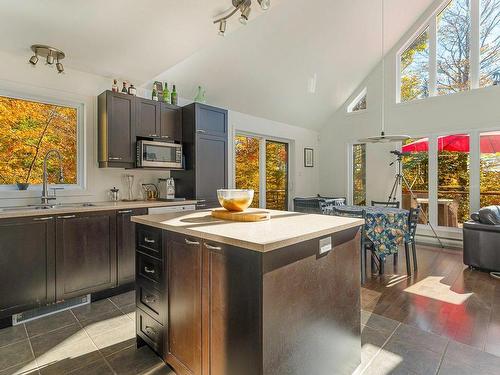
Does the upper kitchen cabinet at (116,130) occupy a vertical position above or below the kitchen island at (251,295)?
above

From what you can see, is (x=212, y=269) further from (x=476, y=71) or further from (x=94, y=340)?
(x=476, y=71)

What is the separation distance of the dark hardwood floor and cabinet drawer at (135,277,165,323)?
1.90 meters

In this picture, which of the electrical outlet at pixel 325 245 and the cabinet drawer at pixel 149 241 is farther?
the cabinet drawer at pixel 149 241

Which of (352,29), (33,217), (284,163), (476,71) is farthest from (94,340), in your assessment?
(476,71)

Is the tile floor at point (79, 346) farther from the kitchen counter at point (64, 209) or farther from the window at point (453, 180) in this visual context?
the window at point (453, 180)

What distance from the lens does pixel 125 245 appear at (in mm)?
3051

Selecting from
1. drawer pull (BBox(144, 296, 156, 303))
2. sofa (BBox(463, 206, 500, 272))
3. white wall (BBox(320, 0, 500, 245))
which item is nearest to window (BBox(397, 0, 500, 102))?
white wall (BBox(320, 0, 500, 245))

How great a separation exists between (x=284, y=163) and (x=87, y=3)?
15.1 ft

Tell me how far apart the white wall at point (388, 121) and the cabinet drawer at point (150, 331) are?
5.46 meters

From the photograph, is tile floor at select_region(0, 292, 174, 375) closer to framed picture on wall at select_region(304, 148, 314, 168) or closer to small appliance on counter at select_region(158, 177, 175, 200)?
small appliance on counter at select_region(158, 177, 175, 200)

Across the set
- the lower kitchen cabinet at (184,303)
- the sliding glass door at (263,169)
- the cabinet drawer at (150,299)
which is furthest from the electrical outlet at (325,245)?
the sliding glass door at (263,169)

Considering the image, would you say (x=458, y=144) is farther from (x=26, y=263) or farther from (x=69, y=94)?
(x=26, y=263)

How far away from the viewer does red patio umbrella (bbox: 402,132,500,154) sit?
484cm

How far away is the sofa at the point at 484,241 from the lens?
3551 mm
